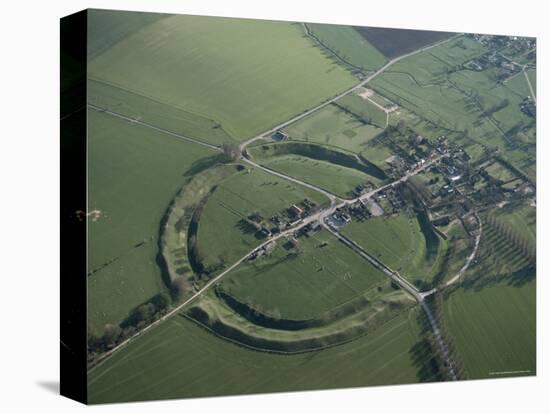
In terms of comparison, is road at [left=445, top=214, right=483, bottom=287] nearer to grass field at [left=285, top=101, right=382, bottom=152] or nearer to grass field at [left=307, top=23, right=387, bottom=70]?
grass field at [left=285, top=101, right=382, bottom=152]

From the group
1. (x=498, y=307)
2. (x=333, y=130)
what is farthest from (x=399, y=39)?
(x=498, y=307)

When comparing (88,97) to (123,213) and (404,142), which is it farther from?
(404,142)

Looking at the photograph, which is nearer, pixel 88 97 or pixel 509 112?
pixel 88 97

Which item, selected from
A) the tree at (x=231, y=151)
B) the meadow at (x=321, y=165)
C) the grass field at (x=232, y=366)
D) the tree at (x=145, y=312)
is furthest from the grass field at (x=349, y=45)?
the tree at (x=145, y=312)

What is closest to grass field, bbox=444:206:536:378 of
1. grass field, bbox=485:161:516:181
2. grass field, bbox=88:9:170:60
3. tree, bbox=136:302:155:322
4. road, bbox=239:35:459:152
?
grass field, bbox=485:161:516:181

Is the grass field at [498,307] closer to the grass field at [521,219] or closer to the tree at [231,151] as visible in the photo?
the grass field at [521,219]

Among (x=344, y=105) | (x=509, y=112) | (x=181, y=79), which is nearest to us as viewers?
(x=181, y=79)

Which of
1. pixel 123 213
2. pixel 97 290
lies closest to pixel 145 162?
pixel 123 213
